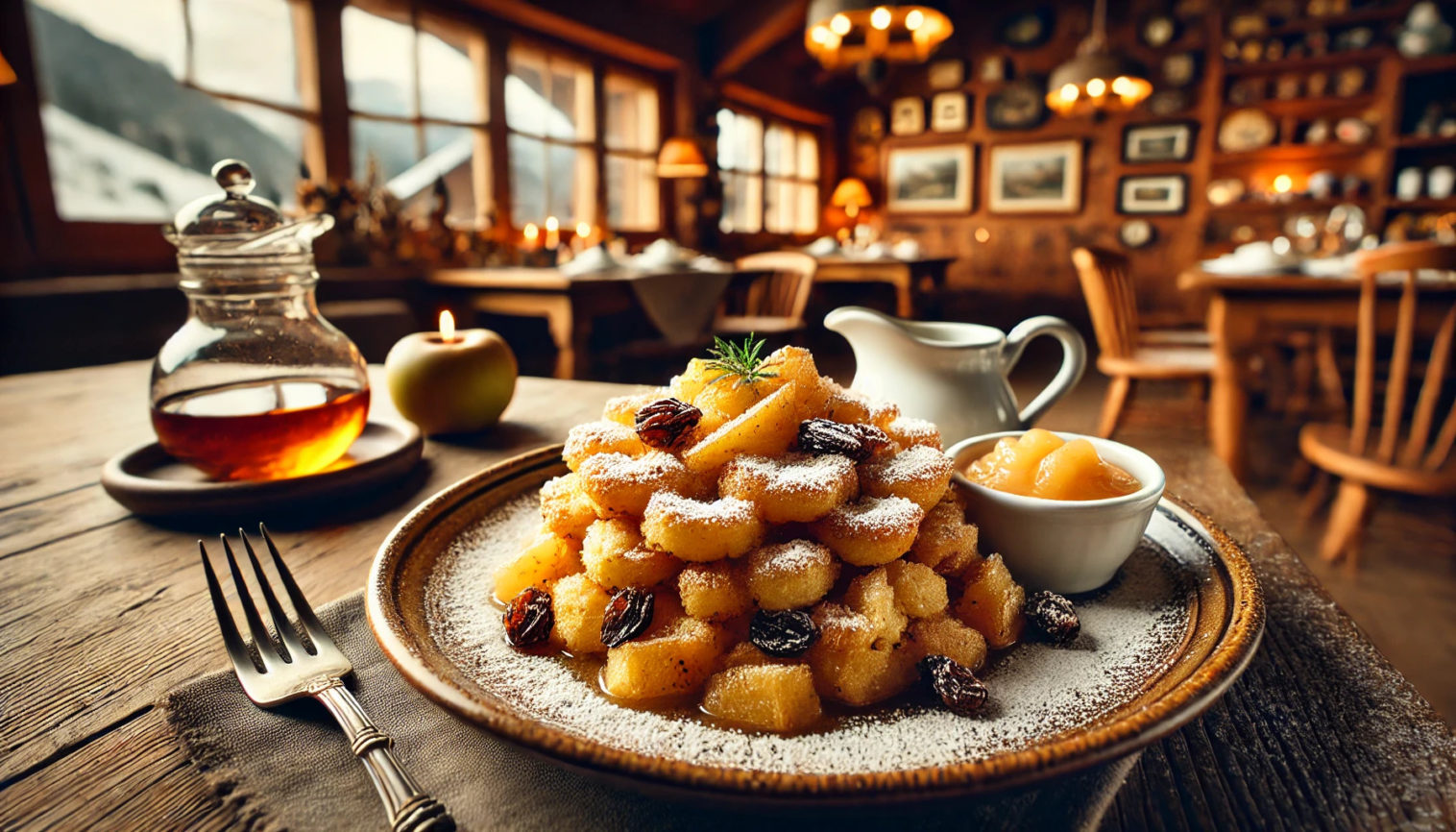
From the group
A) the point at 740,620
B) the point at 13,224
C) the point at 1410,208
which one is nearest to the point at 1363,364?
the point at 740,620

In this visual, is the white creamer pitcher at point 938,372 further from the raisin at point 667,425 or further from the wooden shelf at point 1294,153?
the wooden shelf at point 1294,153

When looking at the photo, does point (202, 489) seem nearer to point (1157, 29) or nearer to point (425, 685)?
point (425, 685)

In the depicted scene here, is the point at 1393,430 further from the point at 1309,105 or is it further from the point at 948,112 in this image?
the point at 948,112

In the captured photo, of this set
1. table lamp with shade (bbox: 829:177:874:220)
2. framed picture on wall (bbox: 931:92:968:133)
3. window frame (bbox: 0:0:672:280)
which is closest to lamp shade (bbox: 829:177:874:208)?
table lamp with shade (bbox: 829:177:874:220)

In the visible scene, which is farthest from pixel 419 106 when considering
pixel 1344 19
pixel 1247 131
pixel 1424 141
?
pixel 1424 141

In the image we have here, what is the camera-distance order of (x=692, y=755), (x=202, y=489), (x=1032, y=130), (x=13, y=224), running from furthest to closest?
1. (x=1032, y=130)
2. (x=13, y=224)
3. (x=202, y=489)
4. (x=692, y=755)

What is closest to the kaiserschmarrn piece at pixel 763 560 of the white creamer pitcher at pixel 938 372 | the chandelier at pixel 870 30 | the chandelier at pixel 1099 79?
the white creamer pitcher at pixel 938 372
